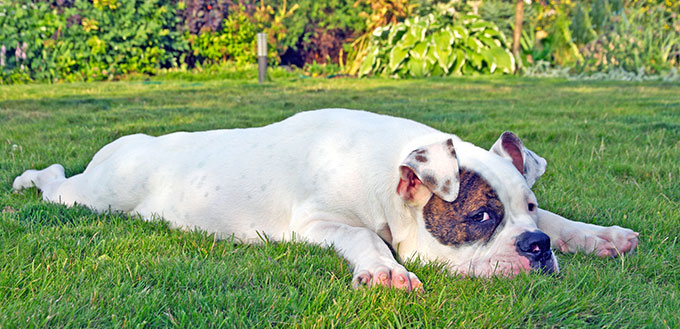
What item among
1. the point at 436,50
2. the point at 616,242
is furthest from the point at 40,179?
the point at 436,50

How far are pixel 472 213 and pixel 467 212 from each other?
0.07 feet

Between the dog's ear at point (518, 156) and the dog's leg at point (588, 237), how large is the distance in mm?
309

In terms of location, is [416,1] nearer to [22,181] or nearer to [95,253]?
[22,181]

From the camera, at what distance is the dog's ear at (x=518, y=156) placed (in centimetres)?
283

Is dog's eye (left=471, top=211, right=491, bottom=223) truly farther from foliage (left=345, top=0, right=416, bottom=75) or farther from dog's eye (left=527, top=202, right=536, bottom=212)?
foliage (left=345, top=0, right=416, bottom=75)

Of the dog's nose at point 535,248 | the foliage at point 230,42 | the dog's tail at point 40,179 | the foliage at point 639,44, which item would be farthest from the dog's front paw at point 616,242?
the foliage at point 230,42

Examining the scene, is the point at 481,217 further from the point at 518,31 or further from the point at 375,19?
the point at 375,19

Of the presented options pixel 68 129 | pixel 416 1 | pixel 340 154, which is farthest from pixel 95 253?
pixel 416 1

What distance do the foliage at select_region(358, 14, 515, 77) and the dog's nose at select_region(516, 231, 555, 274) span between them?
420 inches

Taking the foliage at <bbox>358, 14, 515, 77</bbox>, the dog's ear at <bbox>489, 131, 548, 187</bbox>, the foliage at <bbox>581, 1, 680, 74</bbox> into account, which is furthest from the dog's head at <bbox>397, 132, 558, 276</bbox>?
the foliage at <bbox>581, 1, 680, 74</bbox>

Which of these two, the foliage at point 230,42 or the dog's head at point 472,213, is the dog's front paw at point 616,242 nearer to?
the dog's head at point 472,213

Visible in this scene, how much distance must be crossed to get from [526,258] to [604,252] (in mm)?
652

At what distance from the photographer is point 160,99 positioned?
334 inches

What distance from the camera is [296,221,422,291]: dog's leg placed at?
7.52 feet
